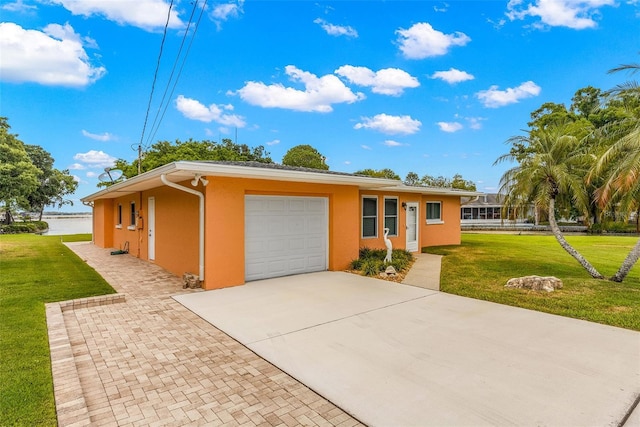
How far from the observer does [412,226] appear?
520 inches

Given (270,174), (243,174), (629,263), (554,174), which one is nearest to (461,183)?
(554,174)

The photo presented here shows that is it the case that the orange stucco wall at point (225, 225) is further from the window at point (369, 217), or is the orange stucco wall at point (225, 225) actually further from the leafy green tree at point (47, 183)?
the leafy green tree at point (47, 183)

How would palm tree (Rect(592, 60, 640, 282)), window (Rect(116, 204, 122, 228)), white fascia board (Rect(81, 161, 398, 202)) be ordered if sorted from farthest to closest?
window (Rect(116, 204, 122, 228)) < palm tree (Rect(592, 60, 640, 282)) < white fascia board (Rect(81, 161, 398, 202))

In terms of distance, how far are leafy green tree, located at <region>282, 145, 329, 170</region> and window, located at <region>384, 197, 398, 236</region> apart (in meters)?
33.7

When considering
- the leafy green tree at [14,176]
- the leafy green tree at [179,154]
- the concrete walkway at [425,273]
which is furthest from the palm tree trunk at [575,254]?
the leafy green tree at [179,154]

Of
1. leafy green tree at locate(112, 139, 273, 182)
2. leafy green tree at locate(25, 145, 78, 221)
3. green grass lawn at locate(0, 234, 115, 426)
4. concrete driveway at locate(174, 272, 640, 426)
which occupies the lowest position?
concrete driveway at locate(174, 272, 640, 426)

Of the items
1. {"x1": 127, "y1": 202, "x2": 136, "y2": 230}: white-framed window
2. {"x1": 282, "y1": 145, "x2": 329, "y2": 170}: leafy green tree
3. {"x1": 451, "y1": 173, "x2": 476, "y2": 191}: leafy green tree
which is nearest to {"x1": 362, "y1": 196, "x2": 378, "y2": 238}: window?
{"x1": 127, "y1": 202, "x2": 136, "y2": 230}: white-framed window

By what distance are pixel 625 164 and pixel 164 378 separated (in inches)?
348

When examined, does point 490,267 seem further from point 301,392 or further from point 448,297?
point 301,392

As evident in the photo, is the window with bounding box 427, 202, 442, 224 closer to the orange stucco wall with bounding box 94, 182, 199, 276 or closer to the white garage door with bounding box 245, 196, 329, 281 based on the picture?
the white garage door with bounding box 245, 196, 329, 281

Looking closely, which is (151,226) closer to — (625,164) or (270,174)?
(270,174)

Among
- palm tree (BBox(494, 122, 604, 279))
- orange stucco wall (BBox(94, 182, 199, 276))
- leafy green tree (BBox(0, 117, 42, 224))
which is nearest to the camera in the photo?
orange stucco wall (BBox(94, 182, 199, 276))

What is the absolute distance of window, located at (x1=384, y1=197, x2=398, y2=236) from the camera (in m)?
11.9

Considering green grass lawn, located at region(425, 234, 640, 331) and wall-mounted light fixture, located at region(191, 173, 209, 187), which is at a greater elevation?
wall-mounted light fixture, located at region(191, 173, 209, 187)
